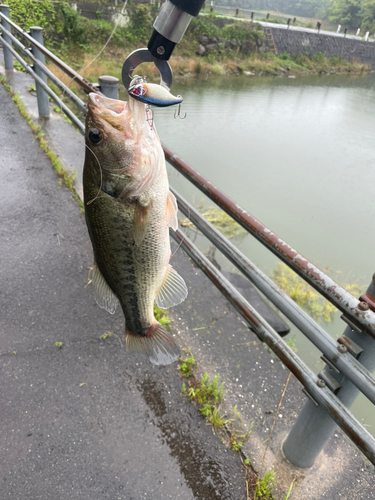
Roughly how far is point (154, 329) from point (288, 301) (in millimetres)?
564

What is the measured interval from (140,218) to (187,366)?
1.19 metres

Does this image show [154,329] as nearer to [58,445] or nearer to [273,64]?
[58,445]

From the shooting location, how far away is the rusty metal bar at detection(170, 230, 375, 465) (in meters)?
1.02

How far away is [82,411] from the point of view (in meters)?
1.77

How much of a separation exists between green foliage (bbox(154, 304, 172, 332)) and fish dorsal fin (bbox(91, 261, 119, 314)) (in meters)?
0.89

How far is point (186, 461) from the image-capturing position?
5.43ft

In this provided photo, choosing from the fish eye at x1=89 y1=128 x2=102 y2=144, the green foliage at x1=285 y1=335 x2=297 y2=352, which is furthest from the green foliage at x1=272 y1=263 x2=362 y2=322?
the fish eye at x1=89 y1=128 x2=102 y2=144

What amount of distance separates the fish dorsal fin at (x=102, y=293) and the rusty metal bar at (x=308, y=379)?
0.48 m

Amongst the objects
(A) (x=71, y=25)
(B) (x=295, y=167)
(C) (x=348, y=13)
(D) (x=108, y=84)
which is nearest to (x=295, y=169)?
(B) (x=295, y=167)

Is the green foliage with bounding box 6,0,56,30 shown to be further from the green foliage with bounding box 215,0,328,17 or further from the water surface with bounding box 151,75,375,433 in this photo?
→ the green foliage with bounding box 215,0,328,17

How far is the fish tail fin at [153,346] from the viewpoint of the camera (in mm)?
1419

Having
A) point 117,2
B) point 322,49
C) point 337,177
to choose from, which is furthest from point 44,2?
point 322,49

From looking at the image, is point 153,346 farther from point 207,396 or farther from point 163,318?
point 163,318

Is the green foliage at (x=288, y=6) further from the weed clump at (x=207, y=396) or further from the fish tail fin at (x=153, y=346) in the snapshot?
the fish tail fin at (x=153, y=346)
